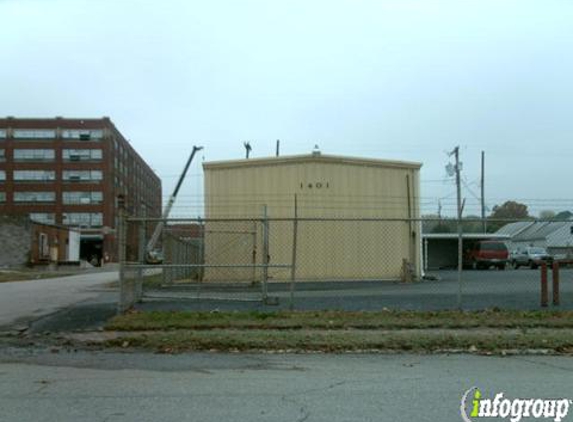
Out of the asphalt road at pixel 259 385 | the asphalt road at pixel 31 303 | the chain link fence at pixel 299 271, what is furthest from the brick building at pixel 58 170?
the asphalt road at pixel 259 385

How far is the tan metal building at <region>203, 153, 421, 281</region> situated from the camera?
22.7 meters

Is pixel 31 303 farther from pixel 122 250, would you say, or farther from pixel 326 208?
pixel 326 208

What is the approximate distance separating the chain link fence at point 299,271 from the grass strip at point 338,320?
798 millimetres

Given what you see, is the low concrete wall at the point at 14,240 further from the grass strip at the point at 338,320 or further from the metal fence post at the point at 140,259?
the grass strip at the point at 338,320

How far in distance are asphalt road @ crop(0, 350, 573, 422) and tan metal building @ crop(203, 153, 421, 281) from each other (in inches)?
530

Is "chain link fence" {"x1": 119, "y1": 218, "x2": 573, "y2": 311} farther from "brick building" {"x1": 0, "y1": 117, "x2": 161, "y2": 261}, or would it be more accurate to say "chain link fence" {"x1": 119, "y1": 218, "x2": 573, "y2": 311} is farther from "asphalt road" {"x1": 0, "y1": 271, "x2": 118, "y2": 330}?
"brick building" {"x1": 0, "y1": 117, "x2": 161, "y2": 261}

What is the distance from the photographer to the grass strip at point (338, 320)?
37.1 feet

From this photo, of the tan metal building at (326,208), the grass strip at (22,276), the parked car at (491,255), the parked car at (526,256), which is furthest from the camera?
the parked car at (526,256)

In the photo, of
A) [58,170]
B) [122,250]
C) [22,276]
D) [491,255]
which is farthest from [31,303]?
[58,170]

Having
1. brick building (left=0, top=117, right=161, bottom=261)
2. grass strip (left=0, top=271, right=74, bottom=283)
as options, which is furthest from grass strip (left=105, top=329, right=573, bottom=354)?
brick building (left=0, top=117, right=161, bottom=261)

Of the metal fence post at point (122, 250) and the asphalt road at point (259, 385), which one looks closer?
the asphalt road at point (259, 385)

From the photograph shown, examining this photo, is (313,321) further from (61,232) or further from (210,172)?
(61,232)

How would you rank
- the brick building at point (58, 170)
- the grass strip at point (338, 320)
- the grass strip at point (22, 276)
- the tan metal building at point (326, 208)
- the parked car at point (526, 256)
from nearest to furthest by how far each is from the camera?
the grass strip at point (338, 320)
the tan metal building at point (326, 208)
the grass strip at point (22, 276)
the parked car at point (526, 256)
the brick building at point (58, 170)

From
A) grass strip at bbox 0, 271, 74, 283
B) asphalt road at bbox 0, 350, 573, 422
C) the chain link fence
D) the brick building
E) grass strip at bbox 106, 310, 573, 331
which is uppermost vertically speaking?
the brick building
